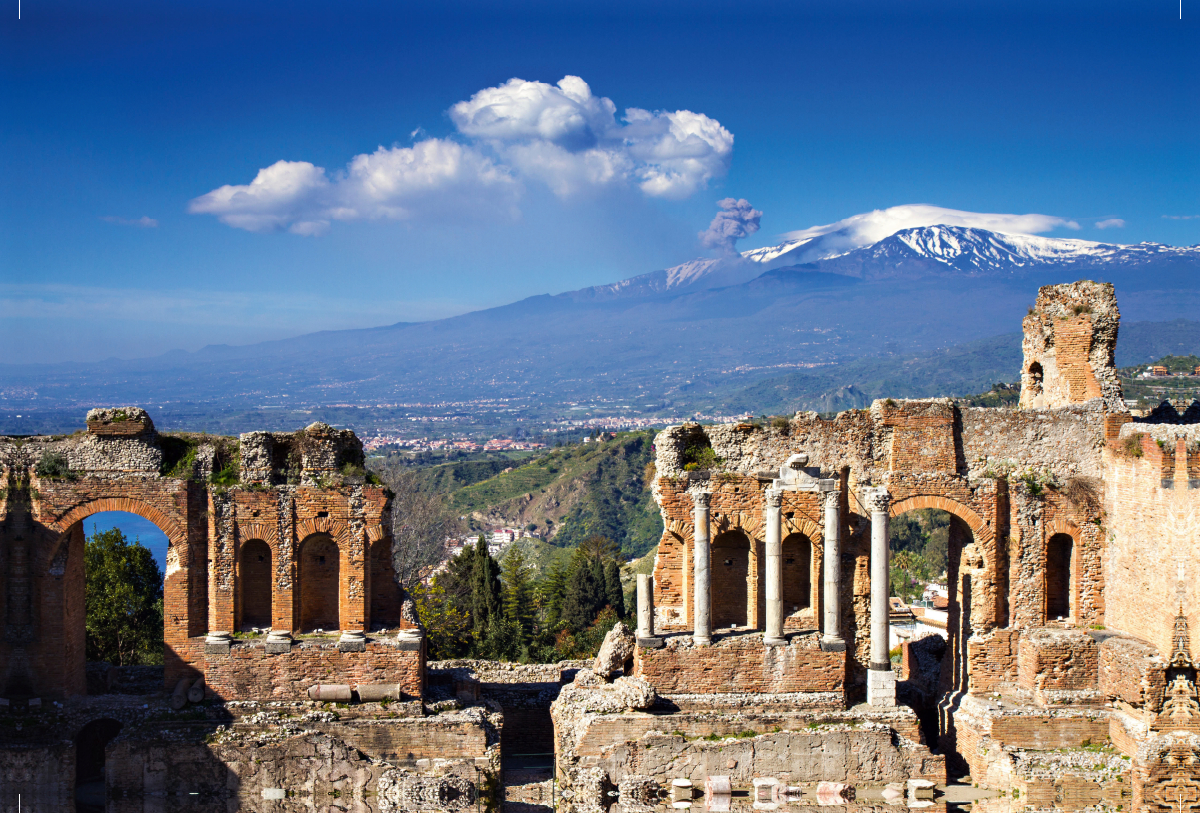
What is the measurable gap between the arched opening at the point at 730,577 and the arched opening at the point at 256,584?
9021 millimetres

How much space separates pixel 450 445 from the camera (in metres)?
142

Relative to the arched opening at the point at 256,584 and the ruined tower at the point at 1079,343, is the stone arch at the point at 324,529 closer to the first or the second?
the arched opening at the point at 256,584

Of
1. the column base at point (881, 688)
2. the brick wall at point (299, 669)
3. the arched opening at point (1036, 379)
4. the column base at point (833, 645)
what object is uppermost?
the arched opening at point (1036, 379)

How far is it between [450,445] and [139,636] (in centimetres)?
11673

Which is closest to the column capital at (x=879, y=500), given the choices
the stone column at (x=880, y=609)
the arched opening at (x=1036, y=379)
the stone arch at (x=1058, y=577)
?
the stone column at (x=880, y=609)

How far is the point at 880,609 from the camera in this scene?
18797mm

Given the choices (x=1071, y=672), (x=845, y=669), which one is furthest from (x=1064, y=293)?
(x=845, y=669)

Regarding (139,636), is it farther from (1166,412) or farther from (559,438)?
(559,438)

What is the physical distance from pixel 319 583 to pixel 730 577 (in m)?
8.40

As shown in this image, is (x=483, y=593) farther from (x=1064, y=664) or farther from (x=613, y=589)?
(x=1064, y=664)

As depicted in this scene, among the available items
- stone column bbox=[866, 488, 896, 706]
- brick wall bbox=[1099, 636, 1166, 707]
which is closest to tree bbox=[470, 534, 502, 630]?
stone column bbox=[866, 488, 896, 706]

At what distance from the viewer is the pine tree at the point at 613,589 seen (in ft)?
122

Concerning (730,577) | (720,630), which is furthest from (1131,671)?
(730,577)

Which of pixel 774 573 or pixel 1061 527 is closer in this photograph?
pixel 774 573
